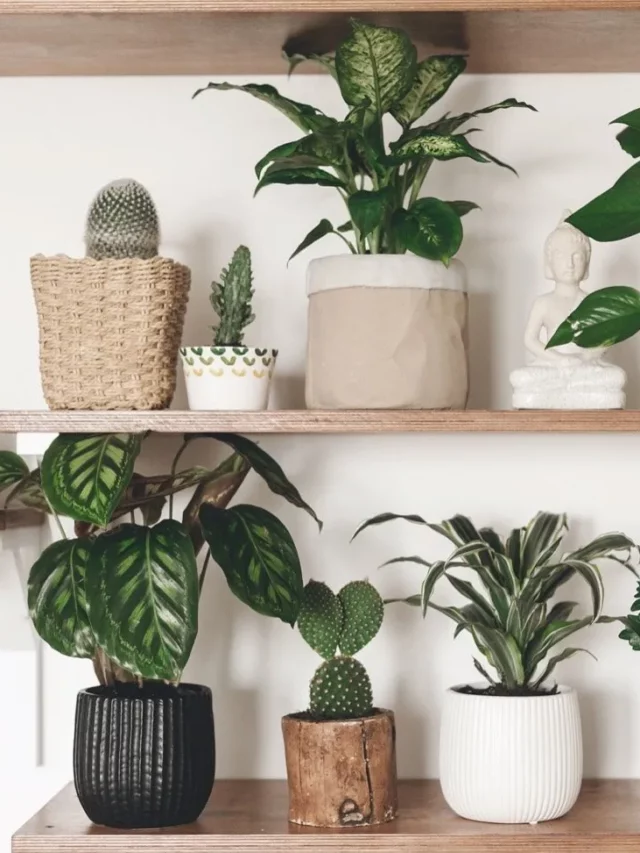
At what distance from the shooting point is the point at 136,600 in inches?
46.6

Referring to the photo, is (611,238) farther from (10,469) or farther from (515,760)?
(10,469)

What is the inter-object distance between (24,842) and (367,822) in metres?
0.36

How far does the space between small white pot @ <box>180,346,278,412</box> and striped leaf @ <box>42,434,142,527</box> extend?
10 centimetres

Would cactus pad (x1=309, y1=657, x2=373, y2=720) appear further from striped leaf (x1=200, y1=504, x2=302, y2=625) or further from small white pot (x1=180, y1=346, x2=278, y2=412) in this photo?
small white pot (x1=180, y1=346, x2=278, y2=412)

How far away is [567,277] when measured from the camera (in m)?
1.36

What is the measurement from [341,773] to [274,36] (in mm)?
851

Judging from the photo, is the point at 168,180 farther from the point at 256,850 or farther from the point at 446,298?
the point at 256,850

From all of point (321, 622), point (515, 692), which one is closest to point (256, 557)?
point (321, 622)

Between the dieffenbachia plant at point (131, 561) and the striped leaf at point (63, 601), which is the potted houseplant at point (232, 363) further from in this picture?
the striped leaf at point (63, 601)

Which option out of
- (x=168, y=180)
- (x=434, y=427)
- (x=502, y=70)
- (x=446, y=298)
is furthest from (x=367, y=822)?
(x=502, y=70)

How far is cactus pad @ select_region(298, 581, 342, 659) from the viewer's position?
131cm

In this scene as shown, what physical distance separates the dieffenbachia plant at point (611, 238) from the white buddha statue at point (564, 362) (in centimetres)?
9

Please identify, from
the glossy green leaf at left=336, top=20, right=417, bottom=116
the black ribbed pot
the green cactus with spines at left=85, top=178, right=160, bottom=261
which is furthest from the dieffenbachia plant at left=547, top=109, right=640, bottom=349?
the black ribbed pot

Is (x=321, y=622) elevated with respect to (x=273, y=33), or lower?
lower
